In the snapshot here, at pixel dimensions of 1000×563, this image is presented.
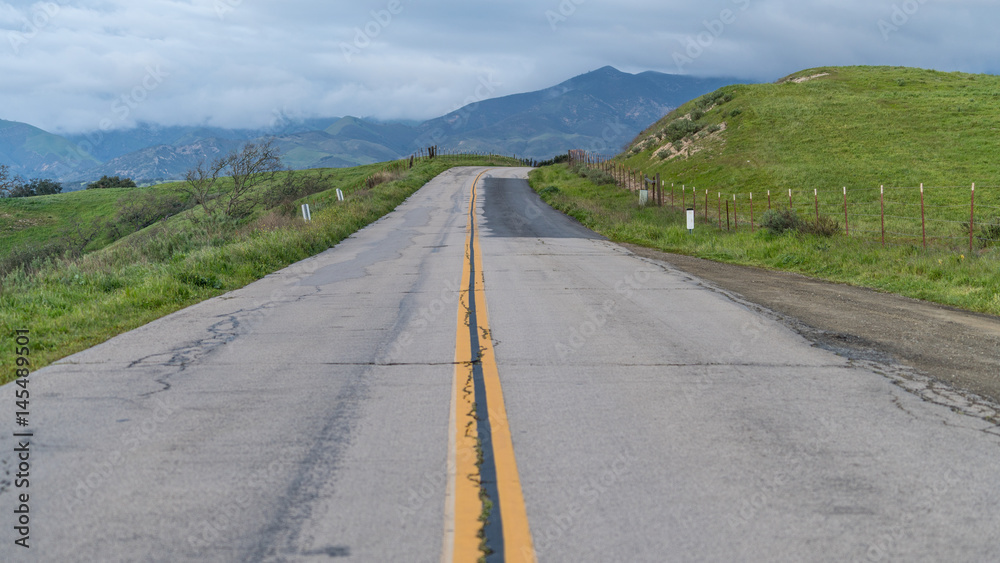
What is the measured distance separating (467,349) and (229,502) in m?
3.54

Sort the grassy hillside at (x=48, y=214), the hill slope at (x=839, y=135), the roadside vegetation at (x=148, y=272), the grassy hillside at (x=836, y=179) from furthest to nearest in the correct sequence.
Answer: the grassy hillside at (x=48, y=214), the hill slope at (x=839, y=135), the grassy hillside at (x=836, y=179), the roadside vegetation at (x=148, y=272)

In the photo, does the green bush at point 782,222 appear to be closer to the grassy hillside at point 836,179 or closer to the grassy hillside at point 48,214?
the grassy hillside at point 836,179

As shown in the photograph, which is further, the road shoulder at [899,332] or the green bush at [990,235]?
the green bush at [990,235]

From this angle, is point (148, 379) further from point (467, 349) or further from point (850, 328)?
point (850, 328)

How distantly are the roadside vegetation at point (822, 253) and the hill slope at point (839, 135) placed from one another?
12578 millimetres

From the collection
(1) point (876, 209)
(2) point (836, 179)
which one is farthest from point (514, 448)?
(2) point (836, 179)

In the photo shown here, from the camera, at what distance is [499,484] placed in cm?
351

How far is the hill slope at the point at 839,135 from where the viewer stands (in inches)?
1337

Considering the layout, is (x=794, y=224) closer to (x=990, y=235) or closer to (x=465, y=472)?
(x=990, y=235)

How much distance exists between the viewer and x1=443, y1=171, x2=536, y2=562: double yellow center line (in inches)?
115

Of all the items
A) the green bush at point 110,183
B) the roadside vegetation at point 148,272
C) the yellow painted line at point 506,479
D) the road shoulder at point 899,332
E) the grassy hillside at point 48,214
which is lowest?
the road shoulder at point 899,332

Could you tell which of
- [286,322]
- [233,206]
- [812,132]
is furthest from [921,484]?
[812,132]

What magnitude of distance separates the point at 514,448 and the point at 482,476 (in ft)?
1.46

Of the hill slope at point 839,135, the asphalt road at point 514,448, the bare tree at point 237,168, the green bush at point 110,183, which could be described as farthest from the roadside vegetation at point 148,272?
the green bush at point 110,183
